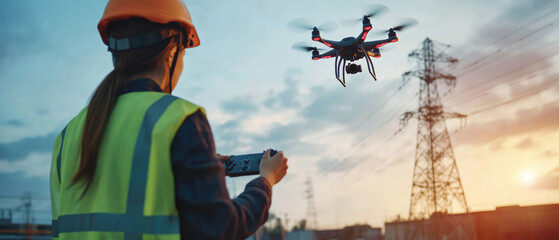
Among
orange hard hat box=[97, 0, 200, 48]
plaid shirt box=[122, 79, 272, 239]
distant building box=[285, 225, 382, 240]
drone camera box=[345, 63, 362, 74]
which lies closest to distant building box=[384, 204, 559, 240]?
drone camera box=[345, 63, 362, 74]

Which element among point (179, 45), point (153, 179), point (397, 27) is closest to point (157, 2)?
point (179, 45)

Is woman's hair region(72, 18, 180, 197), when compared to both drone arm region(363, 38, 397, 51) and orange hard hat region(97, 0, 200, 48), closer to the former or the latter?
orange hard hat region(97, 0, 200, 48)

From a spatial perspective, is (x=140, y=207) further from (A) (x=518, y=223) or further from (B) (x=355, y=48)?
(A) (x=518, y=223)

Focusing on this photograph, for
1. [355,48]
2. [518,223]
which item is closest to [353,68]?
[355,48]

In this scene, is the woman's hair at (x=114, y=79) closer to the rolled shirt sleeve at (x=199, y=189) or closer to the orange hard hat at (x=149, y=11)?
the orange hard hat at (x=149, y=11)

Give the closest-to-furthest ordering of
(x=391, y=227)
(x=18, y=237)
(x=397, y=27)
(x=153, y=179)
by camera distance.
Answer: (x=153, y=179) < (x=397, y=27) < (x=18, y=237) < (x=391, y=227)

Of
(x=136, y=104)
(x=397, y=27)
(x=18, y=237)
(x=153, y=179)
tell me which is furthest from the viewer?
(x=18, y=237)

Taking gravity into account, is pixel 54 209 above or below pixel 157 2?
below

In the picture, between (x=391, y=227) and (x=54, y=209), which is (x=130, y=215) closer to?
(x=54, y=209)

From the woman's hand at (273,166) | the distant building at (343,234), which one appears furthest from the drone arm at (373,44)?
the distant building at (343,234)
